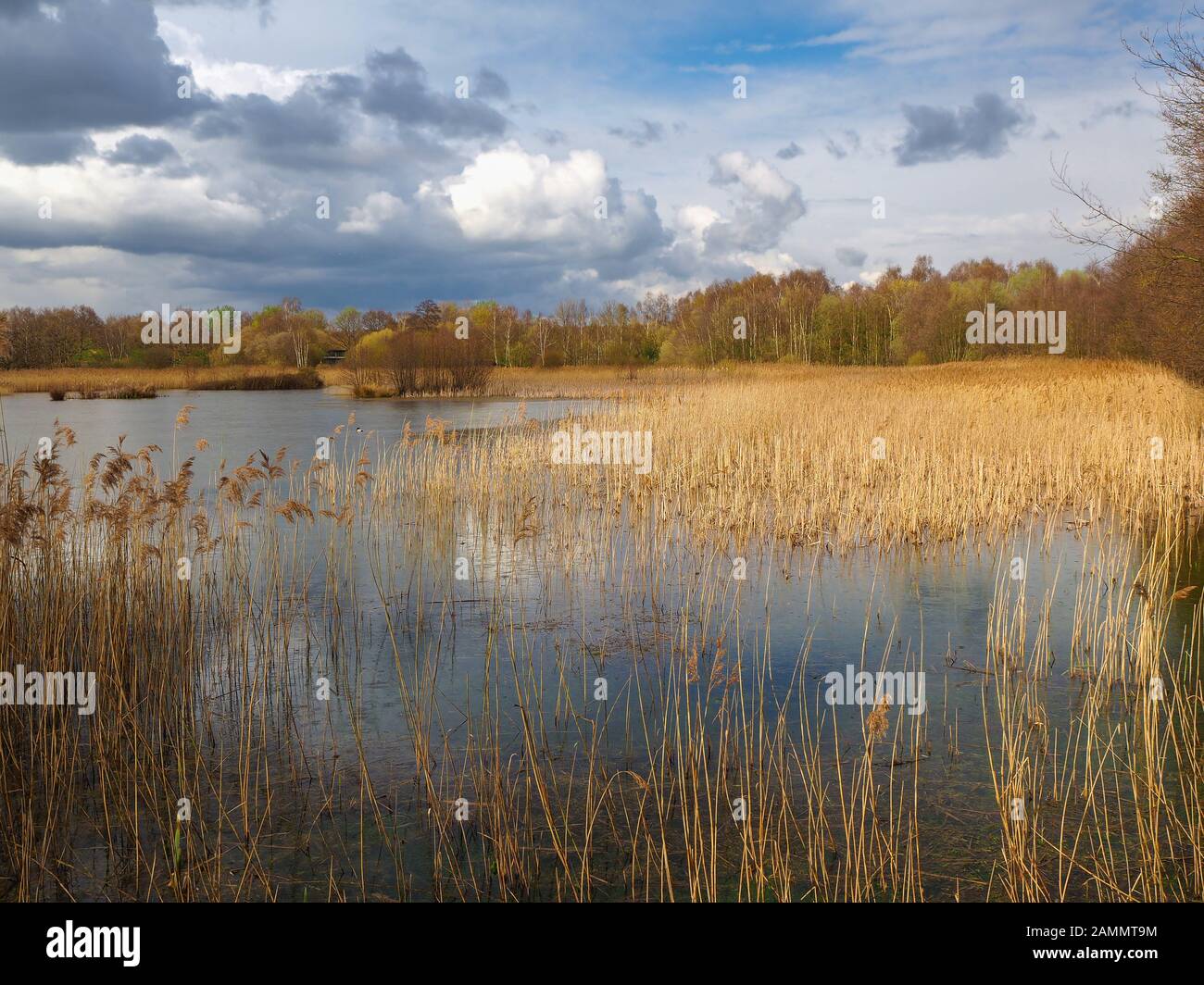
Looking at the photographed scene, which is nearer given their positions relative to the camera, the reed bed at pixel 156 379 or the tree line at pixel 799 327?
the tree line at pixel 799 327

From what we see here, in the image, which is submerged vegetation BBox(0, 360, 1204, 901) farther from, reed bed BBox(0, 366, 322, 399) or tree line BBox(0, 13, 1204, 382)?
reed bed BBox(0, 366, 322, 399)

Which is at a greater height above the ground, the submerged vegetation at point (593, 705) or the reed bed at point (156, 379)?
the reed bed at point (156, 379)

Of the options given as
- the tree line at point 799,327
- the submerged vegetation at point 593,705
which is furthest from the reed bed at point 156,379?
the submerged vegetation at point 593,705

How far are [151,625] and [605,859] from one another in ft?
12.1

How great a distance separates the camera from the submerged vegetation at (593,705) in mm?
3404

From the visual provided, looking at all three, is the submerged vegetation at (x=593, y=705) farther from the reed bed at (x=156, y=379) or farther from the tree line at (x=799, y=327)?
the reed bed at (x=156, y=379)

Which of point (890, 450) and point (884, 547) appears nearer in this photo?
point (884, 547)

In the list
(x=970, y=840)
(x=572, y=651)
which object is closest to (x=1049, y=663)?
(x=970, y=840)

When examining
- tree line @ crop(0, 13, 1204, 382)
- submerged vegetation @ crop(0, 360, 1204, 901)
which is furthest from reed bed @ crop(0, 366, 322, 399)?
submerged vegetation @ crop(0, 360, 1204, 901)

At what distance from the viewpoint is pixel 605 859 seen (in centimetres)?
348

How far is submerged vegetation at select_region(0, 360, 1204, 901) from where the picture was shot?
3.40 metres
